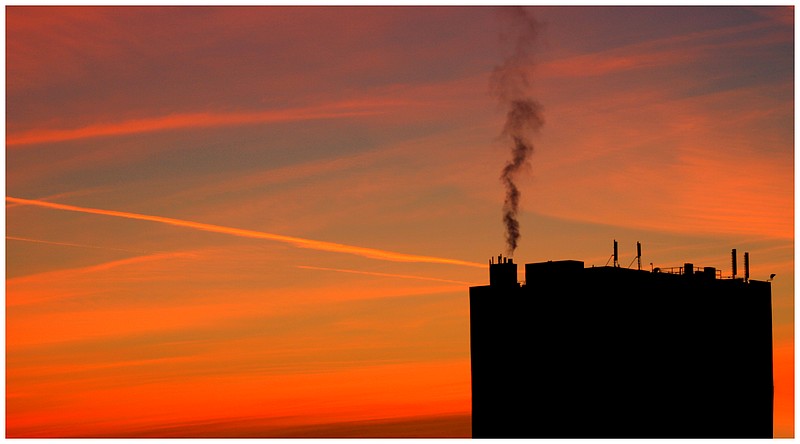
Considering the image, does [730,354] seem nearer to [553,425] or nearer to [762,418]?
[762,418]

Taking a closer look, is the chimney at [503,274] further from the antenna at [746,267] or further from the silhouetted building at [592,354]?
the antenna at [746,267]

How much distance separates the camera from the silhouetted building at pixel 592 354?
3265 inches

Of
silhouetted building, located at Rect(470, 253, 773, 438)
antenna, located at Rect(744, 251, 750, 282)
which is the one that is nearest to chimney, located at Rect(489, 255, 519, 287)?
silhouetted building, located at Rect(470, 253, 773, 438)

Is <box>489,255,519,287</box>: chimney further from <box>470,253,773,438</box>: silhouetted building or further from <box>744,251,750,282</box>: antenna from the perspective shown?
<box>744,251,750,282</box>: antenna

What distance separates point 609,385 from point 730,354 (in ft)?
49.0

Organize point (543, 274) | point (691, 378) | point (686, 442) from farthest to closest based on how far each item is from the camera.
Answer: point (691, 378) < point (543, 274) < point (686, 442)

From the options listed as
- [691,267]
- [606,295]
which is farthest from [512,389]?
[691,267]

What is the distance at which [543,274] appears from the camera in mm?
83188

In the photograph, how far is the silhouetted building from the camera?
8294 centimetres

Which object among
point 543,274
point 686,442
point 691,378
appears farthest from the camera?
point 691,378

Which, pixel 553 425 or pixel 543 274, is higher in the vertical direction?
pixel 543 274

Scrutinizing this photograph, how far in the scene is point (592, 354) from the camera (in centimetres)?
8375

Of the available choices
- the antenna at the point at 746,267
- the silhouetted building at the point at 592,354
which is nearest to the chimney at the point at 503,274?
the silhouetted building at the point at 592,354

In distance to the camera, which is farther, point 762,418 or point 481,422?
point 762,418
